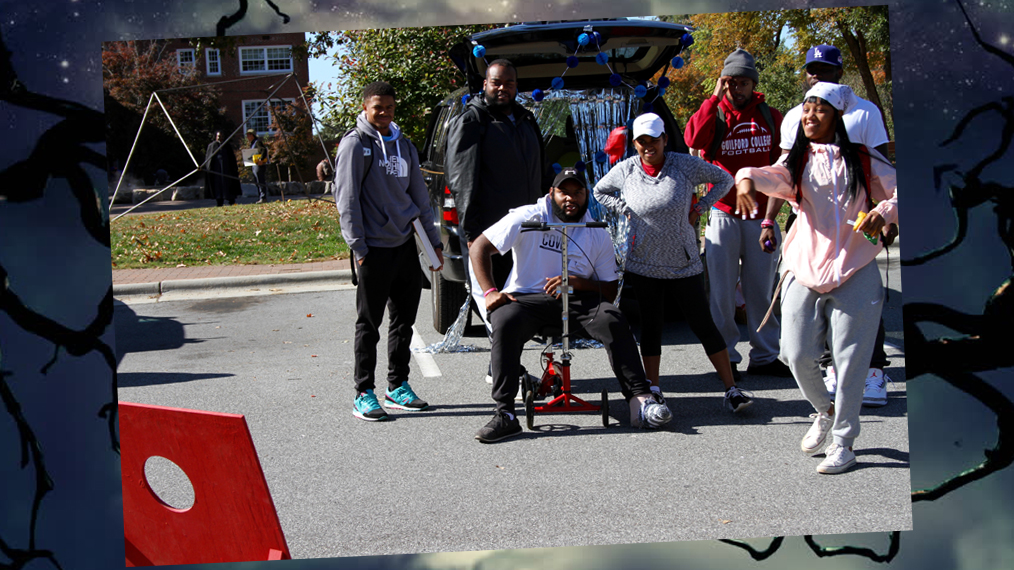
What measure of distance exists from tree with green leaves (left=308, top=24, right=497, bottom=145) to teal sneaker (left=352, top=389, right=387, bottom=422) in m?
3.32

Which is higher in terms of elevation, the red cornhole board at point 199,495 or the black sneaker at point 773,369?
the red cornhole board at point 199,495

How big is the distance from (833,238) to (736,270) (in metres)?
1.79

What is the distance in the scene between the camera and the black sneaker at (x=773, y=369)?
5801 millimetres

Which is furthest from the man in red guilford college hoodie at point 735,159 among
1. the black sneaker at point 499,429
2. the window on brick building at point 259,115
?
the window on brick building at point 259,115

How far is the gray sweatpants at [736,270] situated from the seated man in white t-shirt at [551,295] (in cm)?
82

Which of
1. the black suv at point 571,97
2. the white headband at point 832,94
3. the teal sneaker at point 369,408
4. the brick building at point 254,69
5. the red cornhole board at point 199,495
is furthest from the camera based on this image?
the black suv at point 571,97

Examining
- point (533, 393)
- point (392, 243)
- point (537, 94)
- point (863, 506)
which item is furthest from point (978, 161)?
point (537, 94)

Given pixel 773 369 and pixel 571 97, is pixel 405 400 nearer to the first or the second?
pixel 773 369

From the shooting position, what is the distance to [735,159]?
5.45 metres

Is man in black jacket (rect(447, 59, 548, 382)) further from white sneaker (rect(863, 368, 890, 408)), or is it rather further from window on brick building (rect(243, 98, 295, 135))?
white sneaker (rect(863, 368, 890, 408))

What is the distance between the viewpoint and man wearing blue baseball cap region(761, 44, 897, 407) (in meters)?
3.86

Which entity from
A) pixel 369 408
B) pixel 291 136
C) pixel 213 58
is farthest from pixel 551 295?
pixel 213 58

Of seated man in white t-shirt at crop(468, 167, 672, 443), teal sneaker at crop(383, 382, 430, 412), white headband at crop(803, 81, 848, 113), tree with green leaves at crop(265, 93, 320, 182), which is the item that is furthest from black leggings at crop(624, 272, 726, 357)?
tree with green leaves at crop(265, 93, 320, 182)

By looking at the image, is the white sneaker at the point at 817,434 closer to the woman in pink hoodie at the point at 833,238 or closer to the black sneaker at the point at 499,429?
the woman in pink hoodie at the point at 833,238
